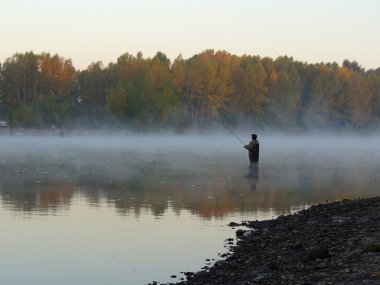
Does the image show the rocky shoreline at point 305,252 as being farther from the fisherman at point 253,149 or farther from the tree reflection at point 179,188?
the fisherman at point 253,149

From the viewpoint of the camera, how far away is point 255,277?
38.7ft

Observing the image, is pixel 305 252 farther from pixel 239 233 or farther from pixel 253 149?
pixel 253 149

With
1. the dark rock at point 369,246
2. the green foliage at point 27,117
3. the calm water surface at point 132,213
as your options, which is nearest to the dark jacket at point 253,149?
the calm water surface at point 132,213

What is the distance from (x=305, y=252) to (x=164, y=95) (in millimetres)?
106310

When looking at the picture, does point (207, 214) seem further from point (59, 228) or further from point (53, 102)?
point (53, 102)

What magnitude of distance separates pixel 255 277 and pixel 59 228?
7607 millimetres

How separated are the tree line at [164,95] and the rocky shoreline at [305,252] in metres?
102

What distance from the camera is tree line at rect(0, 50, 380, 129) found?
12169 cm

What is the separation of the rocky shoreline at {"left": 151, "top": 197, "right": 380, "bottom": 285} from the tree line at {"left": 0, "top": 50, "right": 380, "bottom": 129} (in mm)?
101548

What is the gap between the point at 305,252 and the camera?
44.7 feet

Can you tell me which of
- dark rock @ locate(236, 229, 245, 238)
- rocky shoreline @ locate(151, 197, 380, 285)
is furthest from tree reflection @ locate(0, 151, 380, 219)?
rocky shoreline @ locate(151, 197, 380, 285)

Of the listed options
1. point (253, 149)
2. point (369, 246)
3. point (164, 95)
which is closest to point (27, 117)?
point (164, 95)

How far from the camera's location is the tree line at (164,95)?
122 m

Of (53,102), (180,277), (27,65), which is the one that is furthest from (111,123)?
(180,277)
